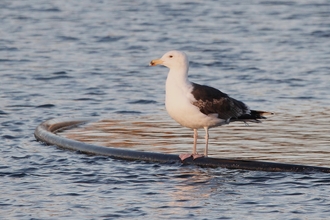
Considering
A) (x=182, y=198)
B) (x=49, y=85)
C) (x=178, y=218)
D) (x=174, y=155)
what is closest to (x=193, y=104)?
(x=174, y=155)

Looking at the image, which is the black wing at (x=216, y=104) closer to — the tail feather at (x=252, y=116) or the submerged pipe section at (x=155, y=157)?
the tail feather at (x=252, y=116)

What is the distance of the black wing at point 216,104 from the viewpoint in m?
9.07

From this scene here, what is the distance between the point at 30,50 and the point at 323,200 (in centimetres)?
1179

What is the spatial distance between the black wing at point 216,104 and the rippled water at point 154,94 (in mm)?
495

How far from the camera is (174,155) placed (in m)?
9.25

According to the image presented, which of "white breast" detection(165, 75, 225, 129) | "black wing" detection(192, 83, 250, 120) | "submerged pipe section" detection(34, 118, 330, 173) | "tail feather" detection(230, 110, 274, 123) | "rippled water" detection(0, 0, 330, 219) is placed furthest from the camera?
"tail feather" detection(230, 110, 274, 123)

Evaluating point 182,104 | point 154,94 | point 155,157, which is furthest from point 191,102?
point 154,94

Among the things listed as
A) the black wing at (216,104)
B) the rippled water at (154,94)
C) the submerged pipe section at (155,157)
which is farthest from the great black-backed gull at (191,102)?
the rippled water at (154,94)

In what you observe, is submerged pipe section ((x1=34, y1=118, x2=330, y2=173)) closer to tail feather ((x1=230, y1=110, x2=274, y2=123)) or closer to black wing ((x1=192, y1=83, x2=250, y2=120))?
black wing ((x1=192, y1=83, x2=250, y2=120))

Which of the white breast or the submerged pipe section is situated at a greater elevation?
the white breast

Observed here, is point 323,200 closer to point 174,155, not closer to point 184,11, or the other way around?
point 174,155

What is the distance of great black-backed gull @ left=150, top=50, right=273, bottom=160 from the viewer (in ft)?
29.5

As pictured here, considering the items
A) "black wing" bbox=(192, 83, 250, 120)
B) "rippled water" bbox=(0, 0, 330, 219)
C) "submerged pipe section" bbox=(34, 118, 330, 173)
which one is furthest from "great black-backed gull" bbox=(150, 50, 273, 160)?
"rippled water" bbox=(0, 0, 330, 219)

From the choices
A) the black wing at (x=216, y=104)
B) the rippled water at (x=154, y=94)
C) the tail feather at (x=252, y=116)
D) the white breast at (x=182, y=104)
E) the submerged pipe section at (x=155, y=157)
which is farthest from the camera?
the tail feather at (x=252, y=116)
